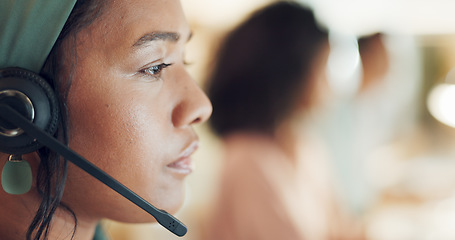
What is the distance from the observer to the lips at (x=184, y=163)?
706 mm

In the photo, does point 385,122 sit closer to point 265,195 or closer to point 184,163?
point 265,195

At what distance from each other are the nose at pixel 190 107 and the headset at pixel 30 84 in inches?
5.3

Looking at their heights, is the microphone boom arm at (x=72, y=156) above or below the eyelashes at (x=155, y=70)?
below

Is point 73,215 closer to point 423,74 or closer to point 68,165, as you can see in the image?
point 68,165

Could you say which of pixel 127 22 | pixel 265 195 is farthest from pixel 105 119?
pixel 265 195

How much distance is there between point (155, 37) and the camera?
65 centimetres

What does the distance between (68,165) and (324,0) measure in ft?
7.27

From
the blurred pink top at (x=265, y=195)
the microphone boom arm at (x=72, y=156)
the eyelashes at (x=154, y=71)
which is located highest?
the eyelashes at (x=154, y=71)

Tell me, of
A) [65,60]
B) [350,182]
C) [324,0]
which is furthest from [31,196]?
[324,0]

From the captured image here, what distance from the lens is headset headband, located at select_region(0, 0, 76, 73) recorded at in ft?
1.93

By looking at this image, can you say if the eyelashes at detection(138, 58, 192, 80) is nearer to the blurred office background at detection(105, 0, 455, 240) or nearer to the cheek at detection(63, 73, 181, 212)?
the cheek at detection(63, 73, 181, 212)

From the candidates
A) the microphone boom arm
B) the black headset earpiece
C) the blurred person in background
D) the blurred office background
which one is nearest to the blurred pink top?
the blurred person in background

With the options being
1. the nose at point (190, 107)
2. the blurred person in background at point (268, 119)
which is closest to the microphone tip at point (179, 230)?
the nose at point (190, 107)

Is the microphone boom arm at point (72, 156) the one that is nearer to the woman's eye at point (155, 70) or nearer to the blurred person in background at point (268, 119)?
the woman's eye at point (155, 70)
